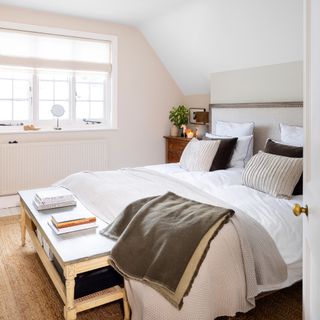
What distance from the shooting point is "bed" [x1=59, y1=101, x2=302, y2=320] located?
1.72 metres

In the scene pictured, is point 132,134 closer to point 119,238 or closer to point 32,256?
point 32,256

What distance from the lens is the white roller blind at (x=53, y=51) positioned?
13.7 ft

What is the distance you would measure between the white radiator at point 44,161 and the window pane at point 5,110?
42cm

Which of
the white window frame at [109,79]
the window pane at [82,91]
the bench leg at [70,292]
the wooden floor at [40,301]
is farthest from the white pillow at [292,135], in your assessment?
the window pane at [82,91]

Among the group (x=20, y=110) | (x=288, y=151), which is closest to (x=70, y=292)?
(x=288, y=151)

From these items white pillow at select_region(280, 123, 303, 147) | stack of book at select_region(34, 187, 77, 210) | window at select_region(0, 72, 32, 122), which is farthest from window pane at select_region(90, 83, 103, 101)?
white pillow at select_region(280, 123, 303, 147)

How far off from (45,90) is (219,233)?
3484 mm

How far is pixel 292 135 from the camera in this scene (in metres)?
3.26

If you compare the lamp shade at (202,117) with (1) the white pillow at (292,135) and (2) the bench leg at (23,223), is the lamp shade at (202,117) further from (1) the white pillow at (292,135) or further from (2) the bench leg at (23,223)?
(2) the bench leg at (23,223)

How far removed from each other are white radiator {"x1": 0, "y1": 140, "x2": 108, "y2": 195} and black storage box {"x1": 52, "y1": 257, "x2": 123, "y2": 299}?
252cm

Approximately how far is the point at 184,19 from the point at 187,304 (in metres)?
3.41

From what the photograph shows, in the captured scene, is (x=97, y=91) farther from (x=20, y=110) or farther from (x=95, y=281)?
(x=95, y=281)

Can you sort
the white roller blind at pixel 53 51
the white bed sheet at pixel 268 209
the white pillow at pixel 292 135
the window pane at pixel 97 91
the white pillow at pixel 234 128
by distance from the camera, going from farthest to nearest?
the window pane at pixel 97 91 < the white roller blind at pixel 53 51 < the white pillow at pixel 234 128 < the white pillow at pixel 292 135 < the white bed sheet at pixel 268 209

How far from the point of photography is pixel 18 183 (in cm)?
430
